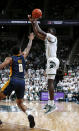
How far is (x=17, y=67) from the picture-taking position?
186 inches

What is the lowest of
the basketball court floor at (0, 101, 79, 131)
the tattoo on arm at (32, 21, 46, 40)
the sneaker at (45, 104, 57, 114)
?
the basketball court floor at (0, 101, 79, 131)

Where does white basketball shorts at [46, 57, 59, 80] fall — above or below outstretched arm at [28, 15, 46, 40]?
below

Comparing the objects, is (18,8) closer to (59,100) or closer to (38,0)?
(38,0)

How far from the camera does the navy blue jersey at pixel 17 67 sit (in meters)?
4.70

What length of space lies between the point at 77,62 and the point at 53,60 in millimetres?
13966

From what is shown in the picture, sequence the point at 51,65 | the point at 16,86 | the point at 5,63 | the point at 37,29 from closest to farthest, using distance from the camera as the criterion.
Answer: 1. the point at 5,63
2. the point at 16,86
3. the point at 37,29
4. the point at 51,65

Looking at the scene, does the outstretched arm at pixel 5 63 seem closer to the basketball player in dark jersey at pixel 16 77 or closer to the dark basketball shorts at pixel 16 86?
the basketball player in dark jersey at pixel 16 77

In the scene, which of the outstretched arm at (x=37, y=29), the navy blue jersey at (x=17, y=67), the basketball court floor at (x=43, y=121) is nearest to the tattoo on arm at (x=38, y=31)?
the outstretched arm at (x=37, y=29)

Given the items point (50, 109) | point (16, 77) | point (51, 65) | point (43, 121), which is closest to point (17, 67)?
point (16, 77)

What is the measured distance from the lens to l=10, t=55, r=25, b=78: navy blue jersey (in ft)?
15.4

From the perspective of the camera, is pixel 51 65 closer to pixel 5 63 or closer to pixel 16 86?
pixel 16 86

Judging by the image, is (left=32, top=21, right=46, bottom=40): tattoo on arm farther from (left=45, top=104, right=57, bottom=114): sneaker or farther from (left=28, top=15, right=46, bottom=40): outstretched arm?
(left=45, top=104, right=57, bottom=114): sneaker

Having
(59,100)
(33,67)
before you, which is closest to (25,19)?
(33,67)

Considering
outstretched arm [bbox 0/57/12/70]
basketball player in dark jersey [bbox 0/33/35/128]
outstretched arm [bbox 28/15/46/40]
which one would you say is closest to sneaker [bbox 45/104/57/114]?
basketball player in dark jersey [bbox 0/33/35/128]
